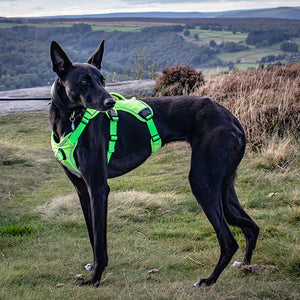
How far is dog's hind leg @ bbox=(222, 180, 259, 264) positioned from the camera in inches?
141

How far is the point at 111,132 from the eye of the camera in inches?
134

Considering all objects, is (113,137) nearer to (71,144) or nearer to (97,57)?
(71,144)

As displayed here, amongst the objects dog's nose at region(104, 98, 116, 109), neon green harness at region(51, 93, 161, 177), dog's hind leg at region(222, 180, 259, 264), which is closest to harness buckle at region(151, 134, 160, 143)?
neon green harness at region(51, 93, 161, 177)

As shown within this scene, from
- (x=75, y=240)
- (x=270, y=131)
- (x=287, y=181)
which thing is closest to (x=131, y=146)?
(x=75, y=240)

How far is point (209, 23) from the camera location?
5078cm

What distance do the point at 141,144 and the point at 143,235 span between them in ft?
4.87

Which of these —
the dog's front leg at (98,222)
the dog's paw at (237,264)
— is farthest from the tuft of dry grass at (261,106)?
the dog's front leg at (98,222)

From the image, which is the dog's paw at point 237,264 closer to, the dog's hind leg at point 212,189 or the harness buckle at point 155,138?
the dog's hind leg at point 212,189

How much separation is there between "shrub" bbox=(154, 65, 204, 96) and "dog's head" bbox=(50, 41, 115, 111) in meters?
8.59

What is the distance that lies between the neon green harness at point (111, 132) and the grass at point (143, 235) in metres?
1.08

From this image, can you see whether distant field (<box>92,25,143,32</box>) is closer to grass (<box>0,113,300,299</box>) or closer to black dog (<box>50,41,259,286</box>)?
grass (<box>0,113,300,299</box>)

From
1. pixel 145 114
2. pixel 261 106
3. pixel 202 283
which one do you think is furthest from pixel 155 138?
pixel 261 106

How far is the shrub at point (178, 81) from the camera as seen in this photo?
38.6 feet

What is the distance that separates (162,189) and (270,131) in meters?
3.18
